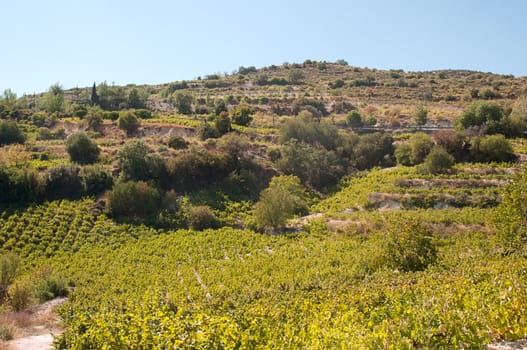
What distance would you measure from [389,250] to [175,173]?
28676 millimetres

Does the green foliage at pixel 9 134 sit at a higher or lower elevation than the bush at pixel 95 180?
higher

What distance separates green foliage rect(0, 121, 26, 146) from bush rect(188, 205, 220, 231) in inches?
1327

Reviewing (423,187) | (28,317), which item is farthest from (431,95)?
(28,317)

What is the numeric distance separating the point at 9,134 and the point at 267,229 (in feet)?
138

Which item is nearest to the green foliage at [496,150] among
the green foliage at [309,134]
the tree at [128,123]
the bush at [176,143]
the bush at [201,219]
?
the green foliage at [309,134]

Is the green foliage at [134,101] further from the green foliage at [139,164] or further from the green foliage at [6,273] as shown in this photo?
the green foliage at [6,273]

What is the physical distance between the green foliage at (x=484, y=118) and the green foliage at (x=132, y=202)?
45.0m

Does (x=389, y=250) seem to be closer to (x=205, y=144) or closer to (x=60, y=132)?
(x=205, y=144)

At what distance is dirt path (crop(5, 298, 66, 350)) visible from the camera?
1258 cm

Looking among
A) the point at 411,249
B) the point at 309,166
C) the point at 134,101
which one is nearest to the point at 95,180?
the point at 309,166

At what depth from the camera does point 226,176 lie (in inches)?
1786

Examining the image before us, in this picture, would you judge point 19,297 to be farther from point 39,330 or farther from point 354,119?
point 354,119

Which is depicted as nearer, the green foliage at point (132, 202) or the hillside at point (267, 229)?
the hillside at point (267, 229)

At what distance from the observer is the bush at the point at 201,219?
3509 centimetres
